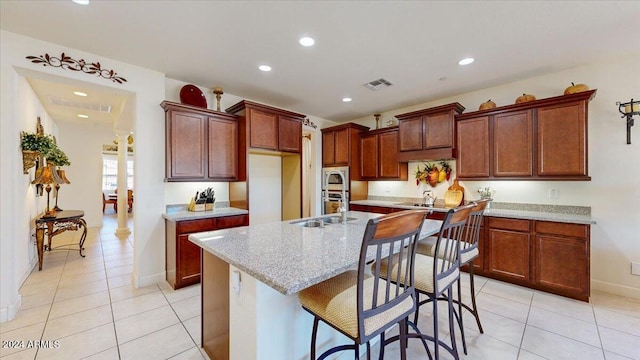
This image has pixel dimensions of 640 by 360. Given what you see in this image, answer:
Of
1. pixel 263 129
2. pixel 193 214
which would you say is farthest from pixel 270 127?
pixel 193 214

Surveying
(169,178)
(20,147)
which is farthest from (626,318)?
(20,147)

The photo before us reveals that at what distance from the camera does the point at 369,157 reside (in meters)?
5.05

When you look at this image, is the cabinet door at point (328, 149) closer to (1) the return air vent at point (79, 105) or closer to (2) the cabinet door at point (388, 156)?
(2) the cabinet door at point (388, 156)

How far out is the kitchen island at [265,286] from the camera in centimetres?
120

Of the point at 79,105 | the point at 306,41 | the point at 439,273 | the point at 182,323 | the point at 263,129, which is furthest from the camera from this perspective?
the point at 79,105

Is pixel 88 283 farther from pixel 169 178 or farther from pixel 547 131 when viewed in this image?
pixel 547 131

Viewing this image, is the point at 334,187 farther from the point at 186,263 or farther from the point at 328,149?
the point at 186,263

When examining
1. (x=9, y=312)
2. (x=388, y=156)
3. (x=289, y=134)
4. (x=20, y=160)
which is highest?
(x=289, y=134)

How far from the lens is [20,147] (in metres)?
Result: 2.62

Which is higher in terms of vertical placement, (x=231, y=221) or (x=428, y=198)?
(x=428, y=198)

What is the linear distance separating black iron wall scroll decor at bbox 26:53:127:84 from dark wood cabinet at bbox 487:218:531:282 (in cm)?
497

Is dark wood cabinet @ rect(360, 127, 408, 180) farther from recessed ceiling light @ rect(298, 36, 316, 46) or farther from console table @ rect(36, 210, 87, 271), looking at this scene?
console table @ rect(36, 210, 87, 271)

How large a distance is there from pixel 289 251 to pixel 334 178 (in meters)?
3.80

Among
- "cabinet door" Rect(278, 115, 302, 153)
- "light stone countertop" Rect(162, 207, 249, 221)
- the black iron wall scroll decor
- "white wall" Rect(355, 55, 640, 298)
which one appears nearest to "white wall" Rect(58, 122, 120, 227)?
the black iron wall scroll decor
